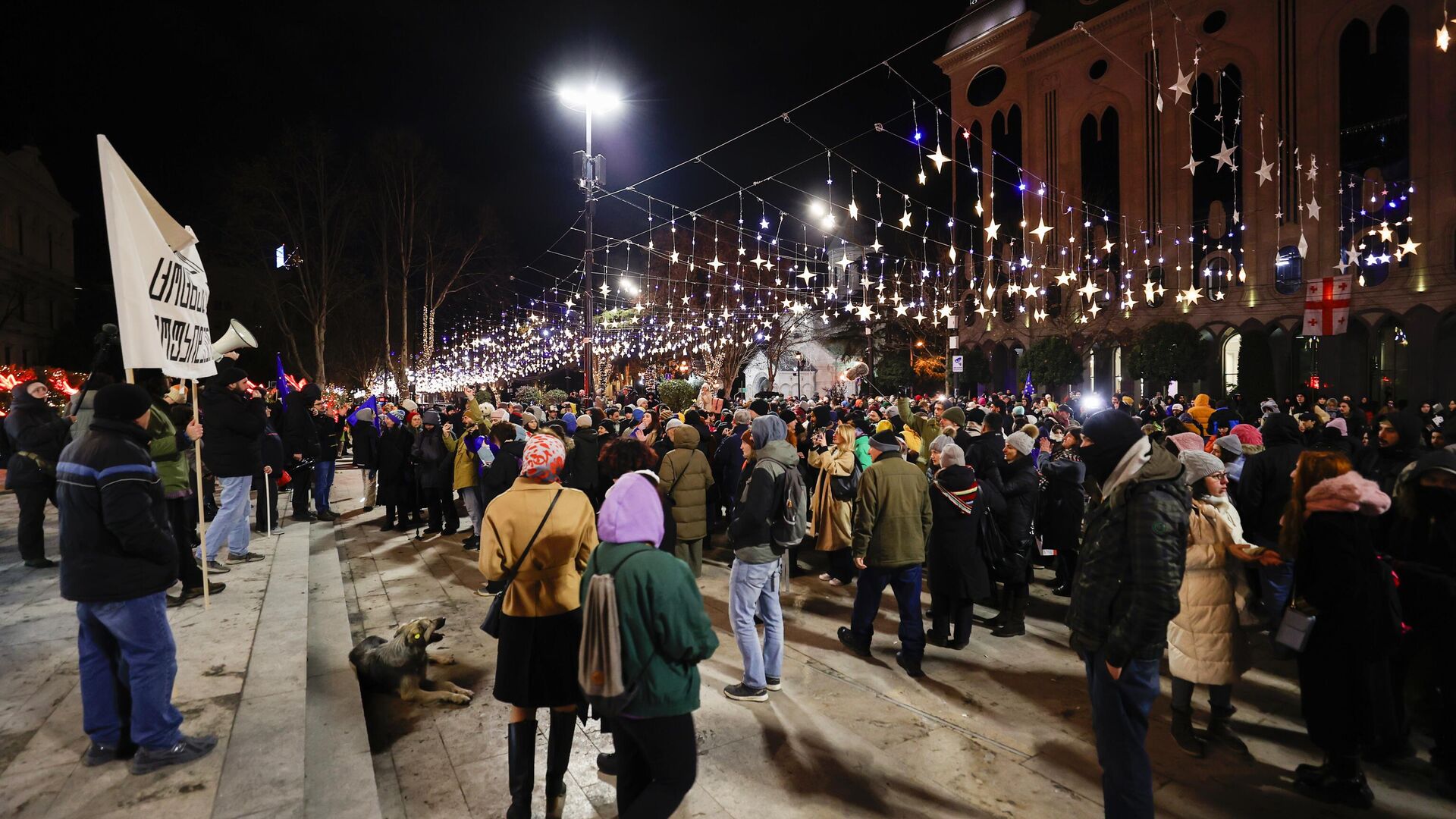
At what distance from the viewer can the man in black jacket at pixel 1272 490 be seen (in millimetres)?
5594

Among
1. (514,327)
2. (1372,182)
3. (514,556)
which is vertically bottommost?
(514,556)

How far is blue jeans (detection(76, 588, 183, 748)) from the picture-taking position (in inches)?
134

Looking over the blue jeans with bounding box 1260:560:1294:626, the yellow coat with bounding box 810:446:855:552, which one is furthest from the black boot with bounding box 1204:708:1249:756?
the yellow coat with bounding box 810:446:855:552

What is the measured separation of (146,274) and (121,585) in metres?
2.37

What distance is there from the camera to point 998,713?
4.70 m

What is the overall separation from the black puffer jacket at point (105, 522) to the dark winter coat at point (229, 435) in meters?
4.22

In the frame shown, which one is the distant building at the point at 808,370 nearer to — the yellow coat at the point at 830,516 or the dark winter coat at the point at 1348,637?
the yellow coat at the point at 830,516

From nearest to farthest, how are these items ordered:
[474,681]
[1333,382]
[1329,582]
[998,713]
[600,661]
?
[600,661] → [1329,582] → [998,713] → [474,681] → [1333,382]

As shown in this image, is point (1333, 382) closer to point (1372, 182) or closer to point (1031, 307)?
point (1372, 182)

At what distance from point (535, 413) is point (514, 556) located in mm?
6847

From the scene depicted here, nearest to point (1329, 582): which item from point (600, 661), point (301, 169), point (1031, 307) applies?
point (600, 661)

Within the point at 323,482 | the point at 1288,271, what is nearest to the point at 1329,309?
the point at 1288,271

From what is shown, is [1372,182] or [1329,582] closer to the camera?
[1329,582]

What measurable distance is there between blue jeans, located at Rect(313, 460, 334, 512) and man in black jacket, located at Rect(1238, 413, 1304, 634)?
1154 cm
